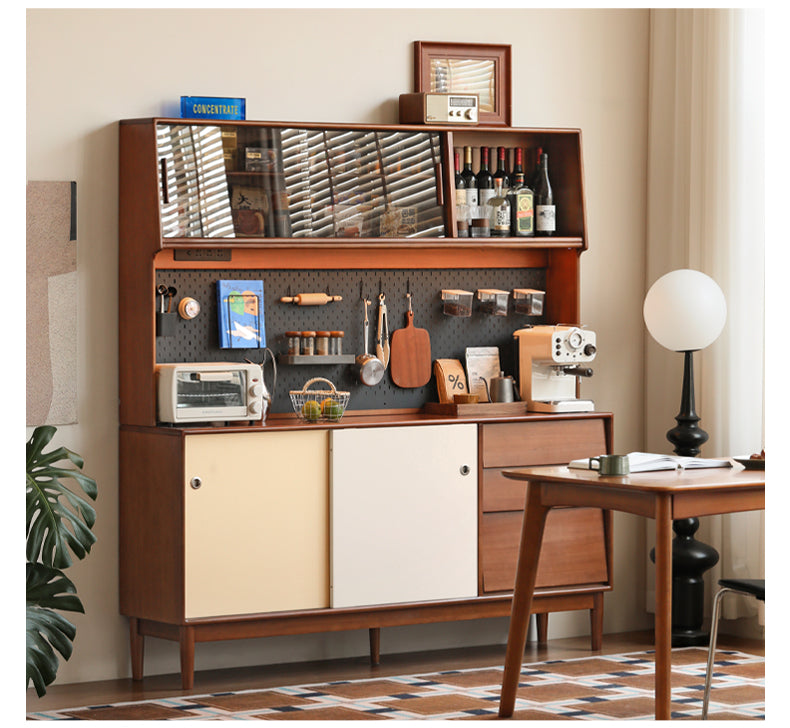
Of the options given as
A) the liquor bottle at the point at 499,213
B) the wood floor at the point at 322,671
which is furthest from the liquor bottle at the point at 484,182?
the wood floor at the point at 322,671

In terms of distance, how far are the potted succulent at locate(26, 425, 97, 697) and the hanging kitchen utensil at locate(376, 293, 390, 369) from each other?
5.06ft

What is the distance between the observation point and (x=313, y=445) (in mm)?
4738

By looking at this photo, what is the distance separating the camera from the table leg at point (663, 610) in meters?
3.51

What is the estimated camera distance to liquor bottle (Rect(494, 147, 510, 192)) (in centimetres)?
537

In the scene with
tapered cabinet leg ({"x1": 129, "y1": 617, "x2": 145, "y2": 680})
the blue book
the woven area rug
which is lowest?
the woven area rug

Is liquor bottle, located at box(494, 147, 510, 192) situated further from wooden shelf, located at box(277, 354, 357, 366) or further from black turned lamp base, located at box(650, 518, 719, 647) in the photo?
black turned lamp base, located at box(650, 518, 719, 647)

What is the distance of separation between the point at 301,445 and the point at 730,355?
80.6 inches

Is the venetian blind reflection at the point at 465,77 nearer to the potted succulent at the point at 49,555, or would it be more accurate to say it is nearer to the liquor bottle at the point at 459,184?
the liquor bottle at the point at 459,184

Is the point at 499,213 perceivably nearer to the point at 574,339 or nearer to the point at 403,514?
the point at 574,339

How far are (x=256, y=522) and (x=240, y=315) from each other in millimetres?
890

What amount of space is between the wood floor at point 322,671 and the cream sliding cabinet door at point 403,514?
0.33 meters

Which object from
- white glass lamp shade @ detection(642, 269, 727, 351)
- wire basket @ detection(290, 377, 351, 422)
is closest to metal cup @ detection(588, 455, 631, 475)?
wire basket @ detection(290, 377, 351, 422)

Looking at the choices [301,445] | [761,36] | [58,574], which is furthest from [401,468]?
[761,36]

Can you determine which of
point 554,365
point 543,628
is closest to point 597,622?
point 543,628
